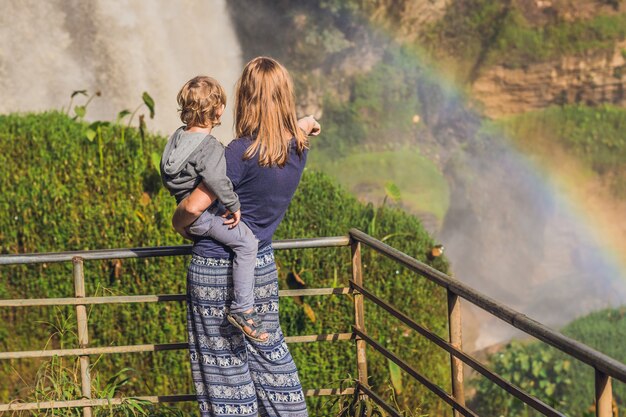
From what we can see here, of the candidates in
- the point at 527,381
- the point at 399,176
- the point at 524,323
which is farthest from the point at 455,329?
the point at 399,176

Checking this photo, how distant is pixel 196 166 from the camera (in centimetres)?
332

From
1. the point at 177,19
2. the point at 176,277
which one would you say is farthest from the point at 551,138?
the point at 176,277

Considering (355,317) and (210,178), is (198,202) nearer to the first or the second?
(210,178)

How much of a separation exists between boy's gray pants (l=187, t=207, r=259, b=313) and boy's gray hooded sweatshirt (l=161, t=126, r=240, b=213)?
0.09 metres

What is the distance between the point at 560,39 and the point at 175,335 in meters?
11.5

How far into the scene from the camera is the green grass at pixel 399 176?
15.7 meters

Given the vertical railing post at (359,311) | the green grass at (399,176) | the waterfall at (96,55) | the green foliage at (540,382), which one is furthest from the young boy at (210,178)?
the green grass at (399,176)

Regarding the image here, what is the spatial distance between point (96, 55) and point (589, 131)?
8.07 metres

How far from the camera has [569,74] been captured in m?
16.6

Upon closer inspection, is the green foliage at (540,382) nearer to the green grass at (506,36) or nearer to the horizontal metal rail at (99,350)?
the horizontal metal rail at (99,350)

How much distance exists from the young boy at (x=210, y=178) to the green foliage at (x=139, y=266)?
348cm

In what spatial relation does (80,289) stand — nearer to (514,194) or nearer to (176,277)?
(176,277)

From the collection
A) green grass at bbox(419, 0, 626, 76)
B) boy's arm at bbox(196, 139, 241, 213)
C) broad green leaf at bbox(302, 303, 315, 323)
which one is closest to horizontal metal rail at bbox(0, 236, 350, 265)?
boy's arm at bbox(196, 139, 241, 213)

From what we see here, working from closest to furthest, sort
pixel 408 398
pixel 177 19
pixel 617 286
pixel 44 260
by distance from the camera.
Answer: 1. pixel 44 260
2. pixel 408 398
3. pixel 177 19
4. pixel 617 286
